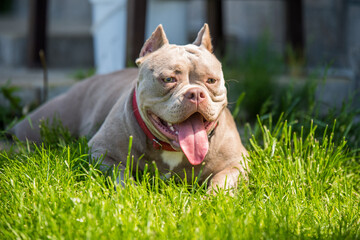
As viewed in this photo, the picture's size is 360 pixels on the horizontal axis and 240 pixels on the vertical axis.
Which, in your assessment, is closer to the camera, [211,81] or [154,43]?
[211,81]

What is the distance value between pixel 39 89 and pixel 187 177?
2.62m

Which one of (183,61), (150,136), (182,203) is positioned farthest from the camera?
(150,136)

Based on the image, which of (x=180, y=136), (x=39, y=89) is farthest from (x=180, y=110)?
(x=39, y=89)

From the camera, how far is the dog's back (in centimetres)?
347

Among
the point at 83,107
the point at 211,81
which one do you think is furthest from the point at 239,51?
the point at 211,81

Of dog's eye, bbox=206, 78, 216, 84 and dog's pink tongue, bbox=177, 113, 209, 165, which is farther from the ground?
dog's eye, bbox=206, 78, 216, 84

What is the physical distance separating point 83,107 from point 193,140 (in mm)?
1526

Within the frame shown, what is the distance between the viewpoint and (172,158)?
2.72 meters

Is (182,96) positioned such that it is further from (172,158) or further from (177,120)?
(172,158)

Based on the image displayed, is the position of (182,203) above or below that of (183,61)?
below

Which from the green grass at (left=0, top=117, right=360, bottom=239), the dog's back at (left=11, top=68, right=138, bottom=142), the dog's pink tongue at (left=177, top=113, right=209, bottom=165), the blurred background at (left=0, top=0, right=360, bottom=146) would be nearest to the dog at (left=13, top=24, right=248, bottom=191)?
the dog's pink tongue at (left=177, top=113, right=209, bottom=165)

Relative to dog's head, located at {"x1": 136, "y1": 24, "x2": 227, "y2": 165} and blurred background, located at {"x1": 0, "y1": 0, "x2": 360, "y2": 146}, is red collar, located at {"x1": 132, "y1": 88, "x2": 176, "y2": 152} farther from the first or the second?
blurred background, located at {"x1": 0, "y1": 0, "x2": 360, "y2": 146}

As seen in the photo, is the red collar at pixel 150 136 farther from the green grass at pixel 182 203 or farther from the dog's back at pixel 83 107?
the dog's back at pixel 83 107

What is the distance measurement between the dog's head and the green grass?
0.84ft
